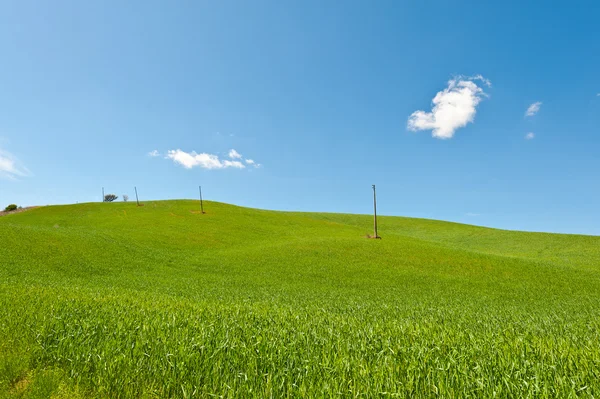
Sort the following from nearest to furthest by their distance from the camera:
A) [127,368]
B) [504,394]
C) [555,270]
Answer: [504,394] → [127,368] → [555,270]

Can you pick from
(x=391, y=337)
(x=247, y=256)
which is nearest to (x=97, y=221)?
(x=247, y=256)

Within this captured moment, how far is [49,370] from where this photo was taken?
209 inches

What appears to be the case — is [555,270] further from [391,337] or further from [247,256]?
[391,337]

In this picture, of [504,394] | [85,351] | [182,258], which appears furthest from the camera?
[182,258]

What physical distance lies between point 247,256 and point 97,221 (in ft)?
139

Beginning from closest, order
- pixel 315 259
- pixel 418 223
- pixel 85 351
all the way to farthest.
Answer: pixel 85 351
pixel 315 259
pixel 418 223

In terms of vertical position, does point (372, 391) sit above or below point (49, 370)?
above

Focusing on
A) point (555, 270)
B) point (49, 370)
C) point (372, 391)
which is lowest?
point (555, 270)

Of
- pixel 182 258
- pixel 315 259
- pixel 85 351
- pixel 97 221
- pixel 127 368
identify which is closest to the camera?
pixel 127 368

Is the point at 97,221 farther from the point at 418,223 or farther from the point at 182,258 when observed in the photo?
the point at 418,223

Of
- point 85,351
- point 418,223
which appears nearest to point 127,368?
point 85,351

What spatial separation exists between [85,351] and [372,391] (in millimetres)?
5301

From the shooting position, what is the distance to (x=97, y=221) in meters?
61.2

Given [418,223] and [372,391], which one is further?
[418,223]
